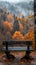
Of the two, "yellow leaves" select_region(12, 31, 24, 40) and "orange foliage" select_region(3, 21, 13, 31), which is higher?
"orange foliage" select_region(3, 21, 13, 31)

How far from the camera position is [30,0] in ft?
28.0

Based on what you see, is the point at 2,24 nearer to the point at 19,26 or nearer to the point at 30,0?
the point at 19,26

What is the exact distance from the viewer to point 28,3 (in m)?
8.55

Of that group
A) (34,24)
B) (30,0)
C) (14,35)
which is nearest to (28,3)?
(30,0)

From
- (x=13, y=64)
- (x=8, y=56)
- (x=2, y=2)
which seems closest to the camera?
(x=13, y=64)

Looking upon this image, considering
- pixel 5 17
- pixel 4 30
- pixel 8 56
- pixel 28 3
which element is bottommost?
pixel 8 56

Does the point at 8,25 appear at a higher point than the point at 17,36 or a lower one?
higher

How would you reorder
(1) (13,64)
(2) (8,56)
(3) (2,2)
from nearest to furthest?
(1) (13,64) → (2) (8,56) → (3) (2,2)

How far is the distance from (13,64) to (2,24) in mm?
2579

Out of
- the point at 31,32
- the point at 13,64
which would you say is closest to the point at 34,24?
the point at 31,32

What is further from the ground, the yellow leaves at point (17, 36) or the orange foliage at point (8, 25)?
the orange foliage at point (8, 25)

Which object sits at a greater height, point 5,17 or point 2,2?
point 2,2

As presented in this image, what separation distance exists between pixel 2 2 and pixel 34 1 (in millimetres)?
1379

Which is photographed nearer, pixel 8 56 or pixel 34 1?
pixel 8 56
